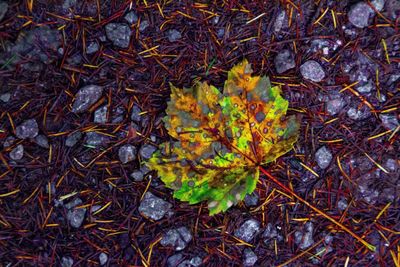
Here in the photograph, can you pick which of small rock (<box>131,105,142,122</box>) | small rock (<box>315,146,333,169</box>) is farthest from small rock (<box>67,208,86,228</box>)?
small rock (<box>315,146,333,169</box>)

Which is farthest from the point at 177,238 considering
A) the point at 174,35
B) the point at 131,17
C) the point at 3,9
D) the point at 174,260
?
the point at 3,9

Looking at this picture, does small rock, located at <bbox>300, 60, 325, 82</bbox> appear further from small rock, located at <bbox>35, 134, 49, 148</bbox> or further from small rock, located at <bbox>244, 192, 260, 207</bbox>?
small rock, located at <bbox>35, 134, 49, 148</bbox>

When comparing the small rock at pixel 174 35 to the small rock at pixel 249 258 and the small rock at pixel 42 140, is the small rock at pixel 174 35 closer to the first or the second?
the small rock at pixel 42 140

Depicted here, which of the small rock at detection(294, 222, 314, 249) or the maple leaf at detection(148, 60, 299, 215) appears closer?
the maple leaf at detection(148, 60, 299, 215)

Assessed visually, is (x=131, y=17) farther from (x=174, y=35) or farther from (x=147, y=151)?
(x=147, y=151)

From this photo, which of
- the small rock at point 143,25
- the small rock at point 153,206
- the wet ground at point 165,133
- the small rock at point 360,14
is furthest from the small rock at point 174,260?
the small rock at point 360,14

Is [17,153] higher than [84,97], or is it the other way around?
[84,97]
